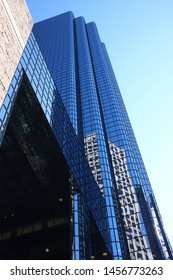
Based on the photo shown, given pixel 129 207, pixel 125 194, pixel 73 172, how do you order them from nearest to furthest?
pixel 73 172, pixel 129 207, pixel 125 194

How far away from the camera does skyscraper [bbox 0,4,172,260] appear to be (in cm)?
3472

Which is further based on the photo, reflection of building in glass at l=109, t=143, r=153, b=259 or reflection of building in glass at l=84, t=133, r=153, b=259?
reflection of building in glass at l=84, t=133, r=153, b=259

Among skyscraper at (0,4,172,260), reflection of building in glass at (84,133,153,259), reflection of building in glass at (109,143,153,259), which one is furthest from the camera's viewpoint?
reflection of building in glass at (84,133,153,259)

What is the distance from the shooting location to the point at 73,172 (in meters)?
44.4

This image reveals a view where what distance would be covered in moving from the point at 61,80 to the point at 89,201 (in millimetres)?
65053

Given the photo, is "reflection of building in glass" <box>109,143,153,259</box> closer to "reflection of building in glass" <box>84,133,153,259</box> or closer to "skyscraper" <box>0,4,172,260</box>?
"reflection of building in glass" <box>84,133,153,259</box>

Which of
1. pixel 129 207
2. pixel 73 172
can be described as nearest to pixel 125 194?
pixel 129 207

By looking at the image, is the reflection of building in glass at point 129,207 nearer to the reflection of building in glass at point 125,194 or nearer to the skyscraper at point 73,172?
the reflection of building in glass at point 125,194

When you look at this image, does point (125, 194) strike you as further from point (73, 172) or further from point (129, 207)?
point (73, 172)

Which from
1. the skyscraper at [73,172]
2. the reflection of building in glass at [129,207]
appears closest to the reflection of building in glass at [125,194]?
the reflection of building in glass at [129,207]

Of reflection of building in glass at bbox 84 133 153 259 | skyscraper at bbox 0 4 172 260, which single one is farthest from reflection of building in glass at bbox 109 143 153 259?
skyscraper at bbox 0 4 172 260

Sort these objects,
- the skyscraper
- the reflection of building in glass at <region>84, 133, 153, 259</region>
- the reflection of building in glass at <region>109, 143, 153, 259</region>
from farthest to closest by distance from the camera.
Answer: the reflection of building in glass at <region>84, 133, 153, 259</region> → the reflection of building in glass at <region>109, 143, 153, 259</region> → the skyscraper

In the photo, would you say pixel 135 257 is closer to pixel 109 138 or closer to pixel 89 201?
pixel 89 201

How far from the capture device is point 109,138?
8731cm
